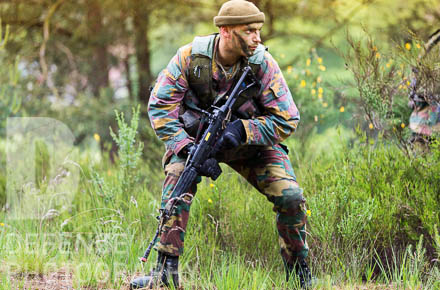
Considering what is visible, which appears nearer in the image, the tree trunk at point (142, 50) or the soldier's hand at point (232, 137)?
the soldier's hand at point (232, 137)

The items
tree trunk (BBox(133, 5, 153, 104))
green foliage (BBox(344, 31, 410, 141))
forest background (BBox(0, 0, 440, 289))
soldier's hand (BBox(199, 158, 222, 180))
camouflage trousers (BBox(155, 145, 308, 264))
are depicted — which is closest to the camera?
soldier's hand (BBox(199, 158, 222, 180))

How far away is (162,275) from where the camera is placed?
11.9ft

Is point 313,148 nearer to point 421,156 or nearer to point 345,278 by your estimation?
point 421,156

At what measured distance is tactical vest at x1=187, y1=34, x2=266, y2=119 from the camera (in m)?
3.77

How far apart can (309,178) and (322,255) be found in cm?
92

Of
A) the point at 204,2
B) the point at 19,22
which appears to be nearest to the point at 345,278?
the point at 204,2

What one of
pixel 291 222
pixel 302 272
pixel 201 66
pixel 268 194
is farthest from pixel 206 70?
pixel 302 272

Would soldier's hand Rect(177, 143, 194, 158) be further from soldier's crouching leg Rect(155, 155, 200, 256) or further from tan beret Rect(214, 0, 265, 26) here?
tan beret Rect(214, 0, 265, 26)

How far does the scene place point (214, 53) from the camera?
382 cm

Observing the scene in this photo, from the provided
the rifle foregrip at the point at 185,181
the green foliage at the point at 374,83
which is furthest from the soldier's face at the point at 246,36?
the green foliage at the point at 374,83

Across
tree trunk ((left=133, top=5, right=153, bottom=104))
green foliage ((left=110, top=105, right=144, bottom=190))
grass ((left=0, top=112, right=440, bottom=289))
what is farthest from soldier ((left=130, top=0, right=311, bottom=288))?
tree trunk ((left=133, top=5, right=153, bottom=104))

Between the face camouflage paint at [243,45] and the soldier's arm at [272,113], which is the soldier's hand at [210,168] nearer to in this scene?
the soldier's arm at [272,113]

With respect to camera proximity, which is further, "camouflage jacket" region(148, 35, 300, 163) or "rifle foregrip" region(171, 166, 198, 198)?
"camouflage jacket" region(148, 35, 300, 163)

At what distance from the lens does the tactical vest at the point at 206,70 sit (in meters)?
3.77
